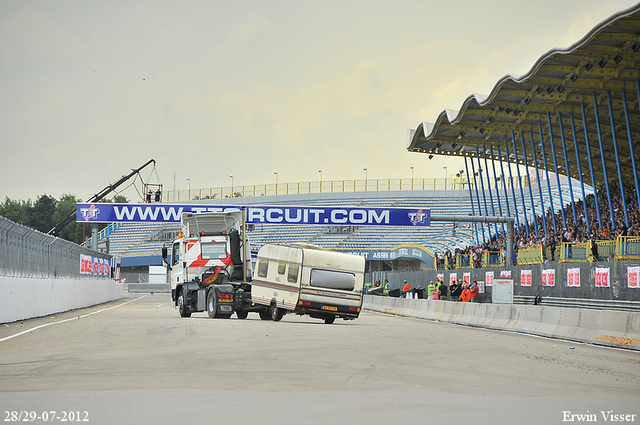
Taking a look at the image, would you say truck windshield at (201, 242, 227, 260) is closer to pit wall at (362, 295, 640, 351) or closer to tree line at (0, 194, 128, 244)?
pit wall at (362, 295, 640, 351)

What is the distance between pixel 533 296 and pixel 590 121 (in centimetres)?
1950

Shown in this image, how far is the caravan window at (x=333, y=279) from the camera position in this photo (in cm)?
2638

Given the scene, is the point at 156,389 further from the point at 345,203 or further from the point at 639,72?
the point at 345,203

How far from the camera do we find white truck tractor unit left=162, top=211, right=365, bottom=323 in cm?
2627

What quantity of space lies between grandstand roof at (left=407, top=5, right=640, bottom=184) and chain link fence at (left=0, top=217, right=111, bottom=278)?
21.6 meters

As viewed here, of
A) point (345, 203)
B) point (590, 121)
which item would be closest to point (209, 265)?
point (590, 121)

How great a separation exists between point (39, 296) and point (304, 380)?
19453 mm

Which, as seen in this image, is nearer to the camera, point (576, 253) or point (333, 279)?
point (333, 279)

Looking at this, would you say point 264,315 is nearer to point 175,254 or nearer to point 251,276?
point 251,276

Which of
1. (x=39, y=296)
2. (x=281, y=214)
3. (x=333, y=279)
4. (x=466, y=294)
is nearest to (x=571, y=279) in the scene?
(x=466, y=294)

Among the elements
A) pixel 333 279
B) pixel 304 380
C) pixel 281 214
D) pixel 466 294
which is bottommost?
pixel 304 380

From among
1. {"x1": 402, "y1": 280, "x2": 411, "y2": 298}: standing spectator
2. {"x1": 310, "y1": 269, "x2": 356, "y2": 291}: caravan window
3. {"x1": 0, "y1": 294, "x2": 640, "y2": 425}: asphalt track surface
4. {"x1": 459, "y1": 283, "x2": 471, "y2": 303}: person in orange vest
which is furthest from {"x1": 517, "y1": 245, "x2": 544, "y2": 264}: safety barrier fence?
Answer: {"x1": 0, "y1": 294, "x2": 640, "y2": 425}: asphalt track surface

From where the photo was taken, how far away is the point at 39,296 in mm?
27703

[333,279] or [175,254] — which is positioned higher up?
[175,254]
